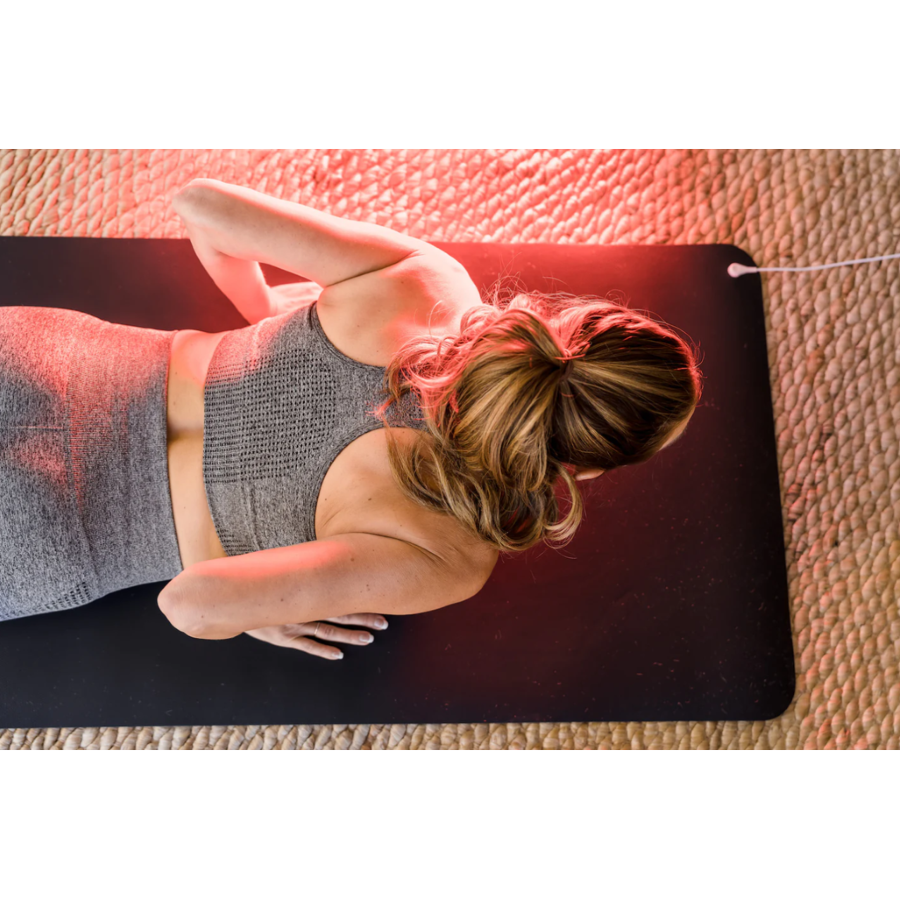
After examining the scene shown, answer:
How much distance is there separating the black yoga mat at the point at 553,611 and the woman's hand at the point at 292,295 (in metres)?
0.05

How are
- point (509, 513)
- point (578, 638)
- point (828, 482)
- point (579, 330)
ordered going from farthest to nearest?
point (828, 482)
point (578, 638)
point (509, 513)
point (579, 330)

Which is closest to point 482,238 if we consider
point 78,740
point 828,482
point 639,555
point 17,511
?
point 639,555

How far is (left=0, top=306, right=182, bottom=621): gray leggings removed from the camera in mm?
885

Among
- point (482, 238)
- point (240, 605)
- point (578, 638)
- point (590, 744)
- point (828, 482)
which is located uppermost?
point (482, 238)

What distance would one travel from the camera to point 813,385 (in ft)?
4.26

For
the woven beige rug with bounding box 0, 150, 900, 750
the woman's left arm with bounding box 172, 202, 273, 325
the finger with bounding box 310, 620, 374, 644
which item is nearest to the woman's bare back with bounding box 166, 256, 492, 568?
the woman's left arm with bounding box 172, 202, 273, 325

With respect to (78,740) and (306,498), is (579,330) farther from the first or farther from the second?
(78,740)

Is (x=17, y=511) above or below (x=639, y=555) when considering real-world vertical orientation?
above

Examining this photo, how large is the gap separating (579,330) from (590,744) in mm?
788

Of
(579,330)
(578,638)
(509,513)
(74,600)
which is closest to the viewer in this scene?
(579,330)

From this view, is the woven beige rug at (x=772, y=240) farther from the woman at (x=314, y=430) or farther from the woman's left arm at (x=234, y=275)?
the woman at (x=314, y=430)

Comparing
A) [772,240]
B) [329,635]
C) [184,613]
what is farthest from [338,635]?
[772,240]

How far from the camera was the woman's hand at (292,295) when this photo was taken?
3.71ft

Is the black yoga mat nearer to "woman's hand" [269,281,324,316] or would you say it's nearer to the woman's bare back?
"woman's hand" [269,281,324,316]
